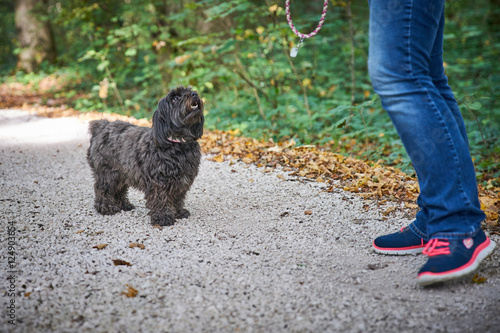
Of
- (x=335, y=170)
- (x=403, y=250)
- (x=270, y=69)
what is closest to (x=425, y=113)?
(x=403, y=250)

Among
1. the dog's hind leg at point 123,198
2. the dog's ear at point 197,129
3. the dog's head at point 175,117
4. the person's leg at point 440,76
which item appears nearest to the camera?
the person's leg at point 440,76

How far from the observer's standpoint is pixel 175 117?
3.31 meters

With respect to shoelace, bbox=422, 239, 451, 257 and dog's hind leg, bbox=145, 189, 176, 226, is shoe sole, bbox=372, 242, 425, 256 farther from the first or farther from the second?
dog's hind leg, bbox=145, 189, 176, 226

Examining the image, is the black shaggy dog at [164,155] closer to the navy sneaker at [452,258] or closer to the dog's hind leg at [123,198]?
the dog's hind leg at [123,198]

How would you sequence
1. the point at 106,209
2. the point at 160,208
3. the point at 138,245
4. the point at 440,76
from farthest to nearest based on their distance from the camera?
the point at 106,209 → the point at 160,208 → the point at 138,245 → the point at 440,76

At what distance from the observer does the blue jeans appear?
A: 199cm

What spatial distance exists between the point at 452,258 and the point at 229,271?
4.40 ft

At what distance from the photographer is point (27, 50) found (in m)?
14.8

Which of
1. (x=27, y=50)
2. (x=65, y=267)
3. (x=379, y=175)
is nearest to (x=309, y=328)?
(x=65, y=267)

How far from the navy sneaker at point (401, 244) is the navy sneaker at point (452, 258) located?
36 cm

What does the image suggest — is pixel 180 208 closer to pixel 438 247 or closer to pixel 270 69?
pixel 438 247

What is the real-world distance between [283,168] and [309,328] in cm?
317

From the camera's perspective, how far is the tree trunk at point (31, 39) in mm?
14305

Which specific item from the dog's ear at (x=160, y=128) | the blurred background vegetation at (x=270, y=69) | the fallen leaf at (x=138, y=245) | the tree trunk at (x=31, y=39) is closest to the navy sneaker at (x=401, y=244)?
the fallen leaf at (x=138, y=245)
